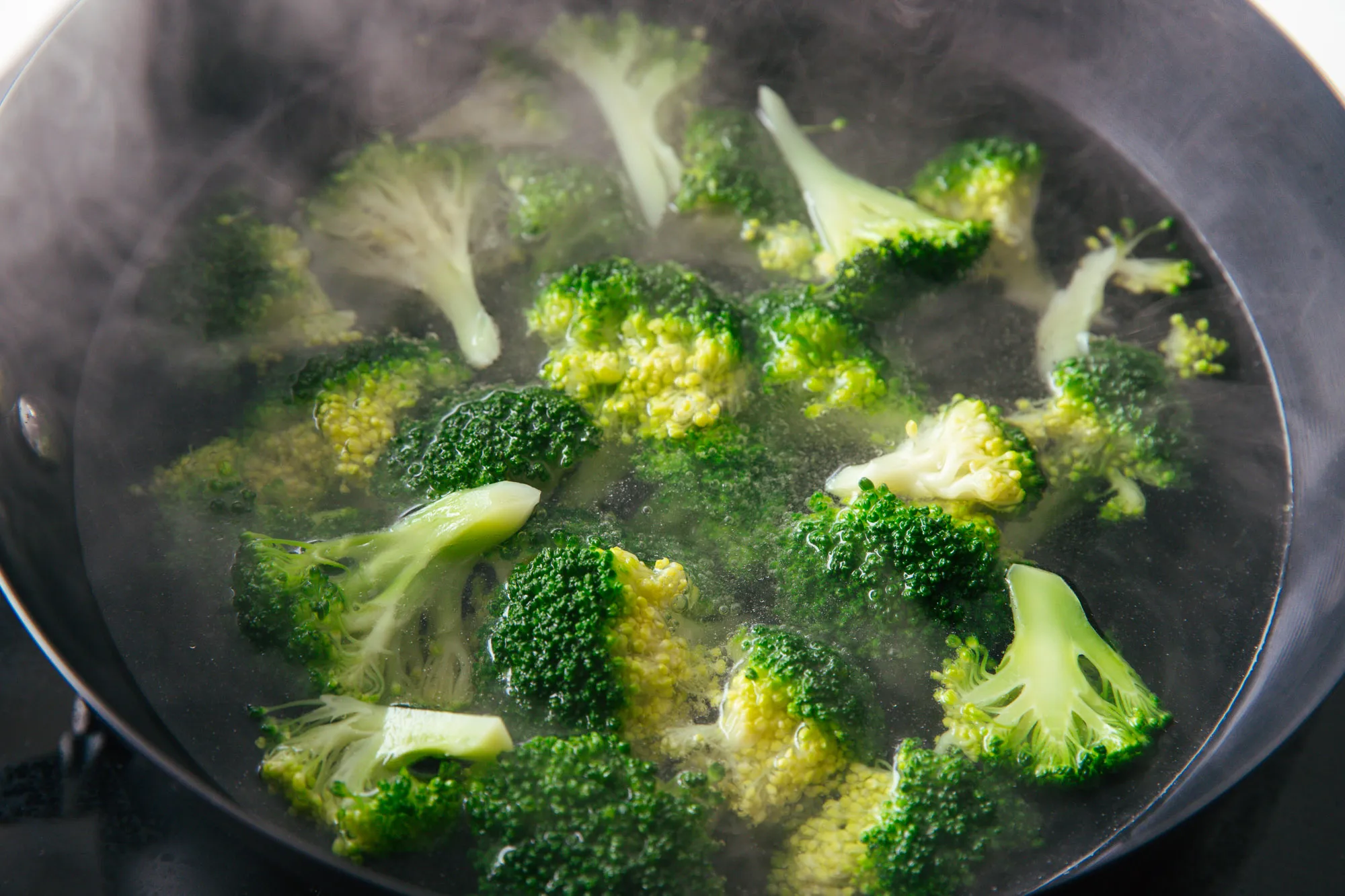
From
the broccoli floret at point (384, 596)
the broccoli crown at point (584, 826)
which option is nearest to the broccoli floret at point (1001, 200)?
the broccoli floret at point (384, 596)

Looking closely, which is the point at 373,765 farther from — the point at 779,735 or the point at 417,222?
the point at 417,222

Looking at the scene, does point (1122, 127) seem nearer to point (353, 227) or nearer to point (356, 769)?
point (353, 227)

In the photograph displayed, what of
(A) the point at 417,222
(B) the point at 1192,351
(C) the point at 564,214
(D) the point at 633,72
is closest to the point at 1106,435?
(B) the point at 1192,351

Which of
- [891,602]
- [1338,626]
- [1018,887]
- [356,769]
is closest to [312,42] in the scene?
[356,769]

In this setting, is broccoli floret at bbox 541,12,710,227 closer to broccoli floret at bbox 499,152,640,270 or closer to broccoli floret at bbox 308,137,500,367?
broccoli floret at bbox 499,152,640,270

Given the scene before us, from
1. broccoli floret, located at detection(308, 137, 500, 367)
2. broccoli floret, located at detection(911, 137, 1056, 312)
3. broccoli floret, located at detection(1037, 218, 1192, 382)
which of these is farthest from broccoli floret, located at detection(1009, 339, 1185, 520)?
broccoli floret, located at detection(308, 137, 500, 367)
